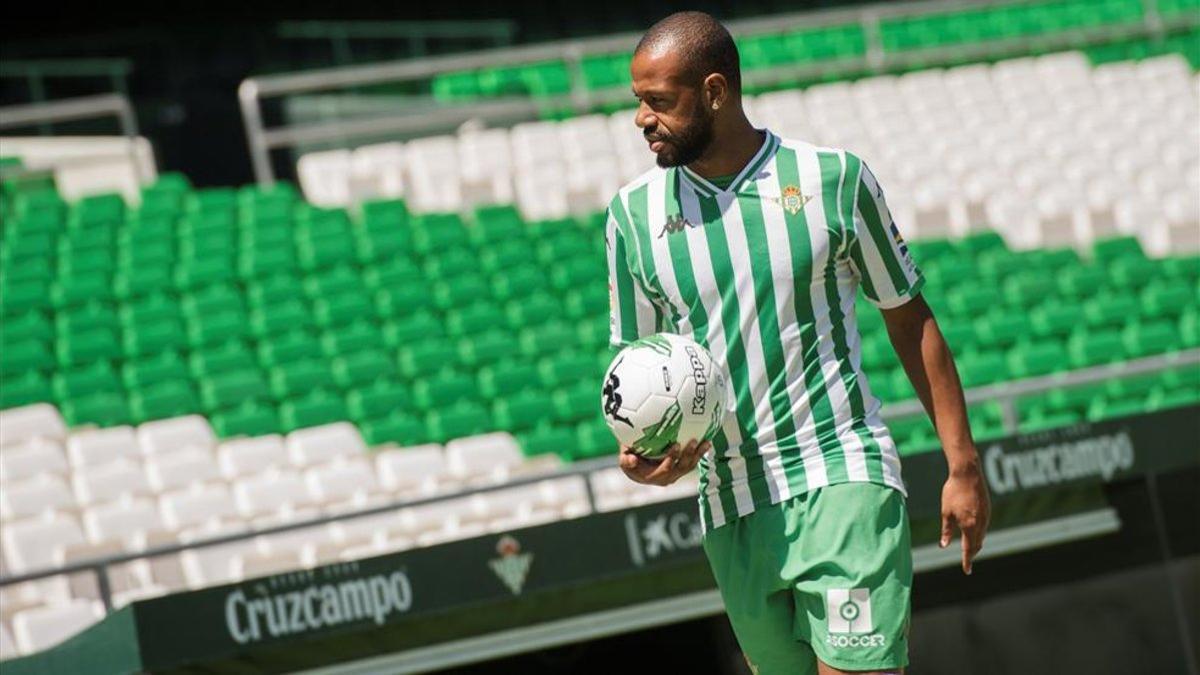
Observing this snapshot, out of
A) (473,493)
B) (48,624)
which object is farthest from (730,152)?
(48,624)

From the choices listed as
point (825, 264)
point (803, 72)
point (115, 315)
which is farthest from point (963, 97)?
point (825, 264)

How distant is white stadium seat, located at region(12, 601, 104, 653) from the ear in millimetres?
3961

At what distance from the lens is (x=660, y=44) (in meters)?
3.47

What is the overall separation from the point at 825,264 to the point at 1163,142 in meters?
10.9

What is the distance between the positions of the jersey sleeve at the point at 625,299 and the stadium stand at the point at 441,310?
3.30m

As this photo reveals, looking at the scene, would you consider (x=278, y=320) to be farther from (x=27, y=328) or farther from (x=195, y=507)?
(x=195, y=507)

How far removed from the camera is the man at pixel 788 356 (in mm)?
3447

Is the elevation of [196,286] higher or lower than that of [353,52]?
lower

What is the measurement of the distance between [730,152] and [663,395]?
55cm

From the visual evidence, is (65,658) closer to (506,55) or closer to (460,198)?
(460,198)

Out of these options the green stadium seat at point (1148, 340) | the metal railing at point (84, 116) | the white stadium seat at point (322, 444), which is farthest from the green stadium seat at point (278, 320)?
the green stadium seat at point (1148, 340)

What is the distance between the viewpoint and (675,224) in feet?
11.8

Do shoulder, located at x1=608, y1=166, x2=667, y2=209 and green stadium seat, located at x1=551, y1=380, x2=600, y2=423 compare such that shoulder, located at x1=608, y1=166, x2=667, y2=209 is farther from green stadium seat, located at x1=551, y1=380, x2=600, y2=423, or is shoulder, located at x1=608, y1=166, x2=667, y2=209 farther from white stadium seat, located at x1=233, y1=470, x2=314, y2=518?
green stadium seat, located at x1=551, y1=380, x2=600, y2=423

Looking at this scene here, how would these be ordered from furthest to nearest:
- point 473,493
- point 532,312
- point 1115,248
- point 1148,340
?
point 1115,248 < point 532,312 < point 1148,340 < point 473,493
